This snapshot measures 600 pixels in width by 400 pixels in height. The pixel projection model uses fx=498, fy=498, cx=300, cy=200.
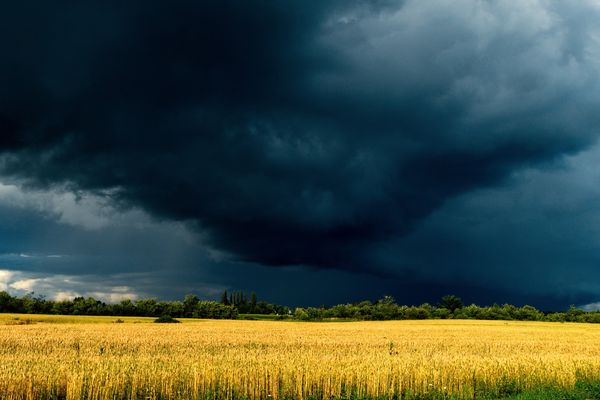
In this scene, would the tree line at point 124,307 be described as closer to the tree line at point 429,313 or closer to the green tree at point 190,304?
the green tree at point 190,304

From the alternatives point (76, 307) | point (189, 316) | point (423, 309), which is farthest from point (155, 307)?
point (423, 309)

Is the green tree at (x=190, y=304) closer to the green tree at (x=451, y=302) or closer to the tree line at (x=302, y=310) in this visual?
the tree line at (x=302, y=310)

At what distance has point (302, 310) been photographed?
469 feet

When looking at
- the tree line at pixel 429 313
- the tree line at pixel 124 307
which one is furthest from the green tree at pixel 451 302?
the tree line at pixel 124 307

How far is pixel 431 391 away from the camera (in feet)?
66.8

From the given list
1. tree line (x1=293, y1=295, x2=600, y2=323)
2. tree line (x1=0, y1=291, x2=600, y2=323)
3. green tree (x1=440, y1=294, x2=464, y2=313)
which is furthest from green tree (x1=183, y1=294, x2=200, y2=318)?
green tree (x1=440, y1=294, x2=464, y2=313)

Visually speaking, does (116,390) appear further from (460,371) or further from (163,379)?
(460,371)

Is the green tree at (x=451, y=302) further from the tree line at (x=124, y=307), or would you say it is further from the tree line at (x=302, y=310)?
the tree line at (x=124, y=307)

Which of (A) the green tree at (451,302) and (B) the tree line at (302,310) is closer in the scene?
(B) the tree line at (302,310)

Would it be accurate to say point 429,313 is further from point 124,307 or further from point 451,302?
point 124,307

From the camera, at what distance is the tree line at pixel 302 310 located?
409 feet

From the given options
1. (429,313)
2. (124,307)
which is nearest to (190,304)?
(124,307)

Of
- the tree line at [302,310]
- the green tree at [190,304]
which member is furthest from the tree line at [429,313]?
the green tree at [190,304]

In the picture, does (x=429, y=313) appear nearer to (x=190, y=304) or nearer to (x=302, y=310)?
(x=302, y=310)
